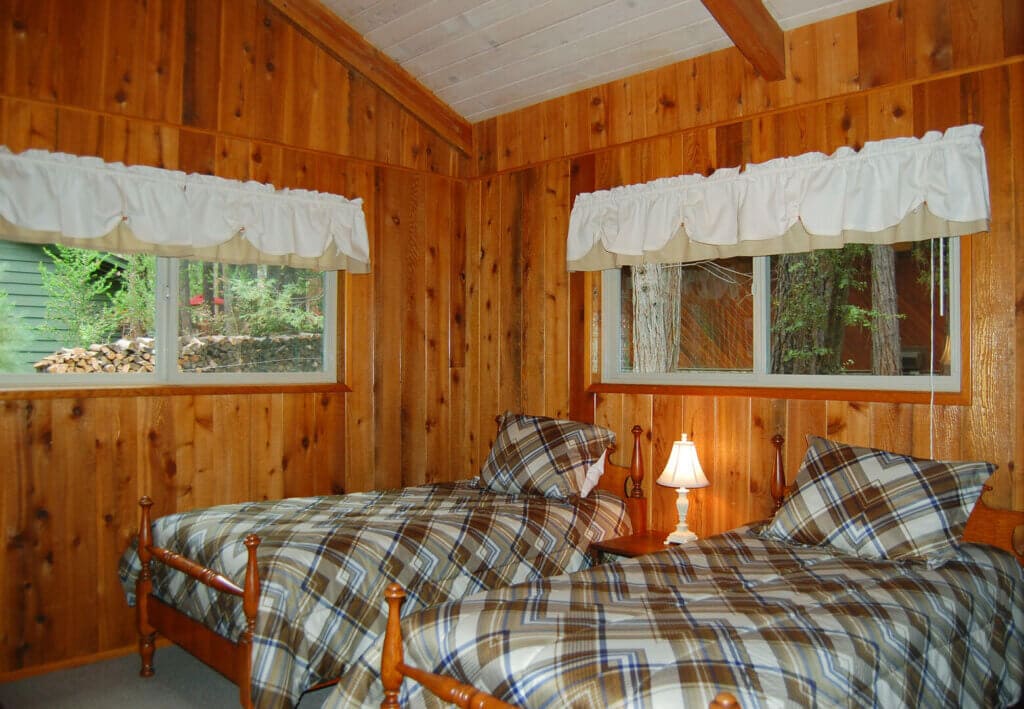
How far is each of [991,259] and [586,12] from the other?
73.5 inches

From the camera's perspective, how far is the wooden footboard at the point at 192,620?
2273mm

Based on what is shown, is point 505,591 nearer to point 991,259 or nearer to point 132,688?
point 132,688

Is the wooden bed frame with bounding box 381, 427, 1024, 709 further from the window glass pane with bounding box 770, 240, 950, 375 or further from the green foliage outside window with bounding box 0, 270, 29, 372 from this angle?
the green foliage outside window with bounding box 0, 270, 29, 372

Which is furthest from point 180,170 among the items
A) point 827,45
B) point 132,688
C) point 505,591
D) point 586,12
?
point 827,45

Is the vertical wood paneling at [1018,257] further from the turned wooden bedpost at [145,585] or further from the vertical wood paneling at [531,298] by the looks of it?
the turned wooden bedpost at [145,585]

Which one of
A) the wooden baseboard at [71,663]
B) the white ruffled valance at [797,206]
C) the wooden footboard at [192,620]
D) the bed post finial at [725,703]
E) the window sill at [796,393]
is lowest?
the wooden baseboard at [71,663]

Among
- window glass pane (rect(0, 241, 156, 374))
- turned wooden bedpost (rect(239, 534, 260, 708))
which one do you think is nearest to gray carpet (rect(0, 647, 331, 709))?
turned wooden bedpost (rect(239, 534, 260, 708))

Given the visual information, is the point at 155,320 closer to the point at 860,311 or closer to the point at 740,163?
the point at 740,163

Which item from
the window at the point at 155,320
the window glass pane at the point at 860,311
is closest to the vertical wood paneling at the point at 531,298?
the window at the point at 155,320

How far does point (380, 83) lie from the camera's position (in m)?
4.05

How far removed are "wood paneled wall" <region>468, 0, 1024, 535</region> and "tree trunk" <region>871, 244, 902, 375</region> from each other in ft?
0.62

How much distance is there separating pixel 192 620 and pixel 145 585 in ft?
1.32

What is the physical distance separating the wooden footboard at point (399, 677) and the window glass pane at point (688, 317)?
211cm

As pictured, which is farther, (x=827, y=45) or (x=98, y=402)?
(x=98, y=402)
